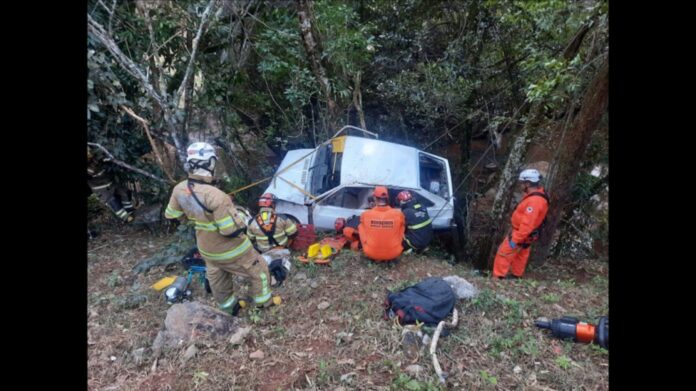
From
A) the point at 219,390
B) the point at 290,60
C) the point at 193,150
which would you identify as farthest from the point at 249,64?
the point at 219,390

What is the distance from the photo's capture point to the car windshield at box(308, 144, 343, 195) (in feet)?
20.4

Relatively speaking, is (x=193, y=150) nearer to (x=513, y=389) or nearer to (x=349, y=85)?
(x=513, y=389)

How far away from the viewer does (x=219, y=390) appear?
268 cm

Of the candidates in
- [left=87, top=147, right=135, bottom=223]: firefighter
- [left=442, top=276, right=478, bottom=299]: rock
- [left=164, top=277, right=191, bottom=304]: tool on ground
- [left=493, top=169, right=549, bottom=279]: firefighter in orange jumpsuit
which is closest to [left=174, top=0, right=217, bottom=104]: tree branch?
[left=87, top=147, right=135, bottom=223]: firefighter

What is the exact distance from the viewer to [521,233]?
15.7 ft

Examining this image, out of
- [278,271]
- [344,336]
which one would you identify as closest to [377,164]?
[278,271]

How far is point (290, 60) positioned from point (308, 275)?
423 cm

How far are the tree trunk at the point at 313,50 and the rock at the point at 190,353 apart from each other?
4.84m

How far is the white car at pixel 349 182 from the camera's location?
5.83m

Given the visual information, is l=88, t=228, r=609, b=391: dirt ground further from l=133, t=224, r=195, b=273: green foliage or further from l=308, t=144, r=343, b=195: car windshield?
l=308, t=144, r=343, b=195: car windshield

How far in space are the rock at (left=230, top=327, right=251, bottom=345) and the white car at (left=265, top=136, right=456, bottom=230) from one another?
258 centimetres

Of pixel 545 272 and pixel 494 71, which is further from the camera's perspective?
pixel 494 71

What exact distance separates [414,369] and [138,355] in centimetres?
232
